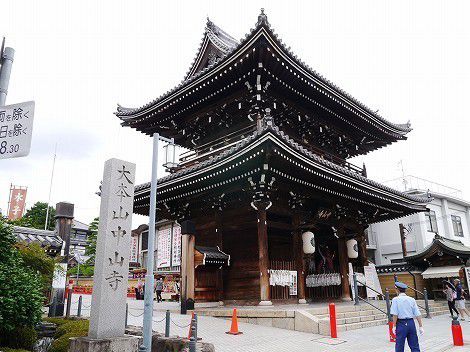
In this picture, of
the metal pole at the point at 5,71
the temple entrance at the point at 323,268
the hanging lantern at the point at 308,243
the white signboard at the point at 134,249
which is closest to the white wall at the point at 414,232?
the temple entrance at the point at 323,268

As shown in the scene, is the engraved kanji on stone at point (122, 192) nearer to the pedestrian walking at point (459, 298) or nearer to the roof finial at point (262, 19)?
the roof finial at point (262, 19)

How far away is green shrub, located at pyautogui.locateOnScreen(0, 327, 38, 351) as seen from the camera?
9087 millimetres

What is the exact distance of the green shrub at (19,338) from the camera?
358 inches

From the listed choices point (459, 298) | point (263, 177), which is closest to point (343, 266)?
point (459, 298)

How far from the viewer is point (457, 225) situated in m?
42.4

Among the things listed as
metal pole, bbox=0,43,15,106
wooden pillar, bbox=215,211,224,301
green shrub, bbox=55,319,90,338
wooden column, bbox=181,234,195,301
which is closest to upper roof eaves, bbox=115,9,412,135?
wooden pillar, bbox=215,211,224,301

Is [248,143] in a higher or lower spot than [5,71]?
higher

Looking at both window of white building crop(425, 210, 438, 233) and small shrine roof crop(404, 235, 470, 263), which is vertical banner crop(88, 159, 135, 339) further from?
window of white building crop(425, 210, 438, 233)

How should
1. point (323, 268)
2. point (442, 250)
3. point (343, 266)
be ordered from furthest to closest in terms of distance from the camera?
point (442, 250) < point (323, 268) < point (343, 266)

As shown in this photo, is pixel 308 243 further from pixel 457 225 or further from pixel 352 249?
pixel 457 225

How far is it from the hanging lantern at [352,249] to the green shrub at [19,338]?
A: 15.6m

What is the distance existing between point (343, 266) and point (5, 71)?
17857mm

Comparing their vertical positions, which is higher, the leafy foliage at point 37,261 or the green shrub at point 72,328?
the leafy foliage at point 37,261

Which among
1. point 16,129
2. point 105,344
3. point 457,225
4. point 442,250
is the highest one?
point 457,225
